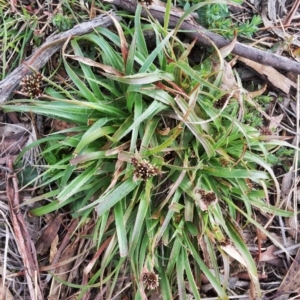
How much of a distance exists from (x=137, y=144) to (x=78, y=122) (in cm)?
26

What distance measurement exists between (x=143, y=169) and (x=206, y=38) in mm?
650

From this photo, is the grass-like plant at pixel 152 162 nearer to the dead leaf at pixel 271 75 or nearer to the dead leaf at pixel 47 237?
the dead leaf at pixel 47 237

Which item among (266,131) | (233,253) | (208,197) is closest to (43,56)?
(208,197)

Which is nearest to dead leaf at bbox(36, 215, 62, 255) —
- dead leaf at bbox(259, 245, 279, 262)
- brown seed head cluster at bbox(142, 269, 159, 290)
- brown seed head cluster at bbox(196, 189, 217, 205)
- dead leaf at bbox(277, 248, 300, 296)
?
brown seed head cluster at bbox(142, 269, 159, 290)

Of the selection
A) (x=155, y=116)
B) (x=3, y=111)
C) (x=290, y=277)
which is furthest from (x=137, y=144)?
(x=290, y=277)

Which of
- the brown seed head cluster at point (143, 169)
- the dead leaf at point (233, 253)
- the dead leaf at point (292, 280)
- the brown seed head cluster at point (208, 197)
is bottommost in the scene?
the dead leaf at point (292, 280)

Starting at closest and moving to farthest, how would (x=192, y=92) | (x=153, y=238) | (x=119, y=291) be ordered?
(x=192, y=92)
(x=153, y=238)
(x=119, y=291)

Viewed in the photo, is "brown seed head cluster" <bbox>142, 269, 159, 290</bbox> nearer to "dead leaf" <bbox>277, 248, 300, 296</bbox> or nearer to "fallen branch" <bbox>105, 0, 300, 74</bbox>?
"dead leaf" <bbox>277, 248, 300, 296</bbox>

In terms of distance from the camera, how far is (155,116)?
1.76 meters

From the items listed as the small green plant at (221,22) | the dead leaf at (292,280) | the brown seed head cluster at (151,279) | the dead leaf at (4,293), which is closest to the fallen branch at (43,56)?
the small green plant at (221,22)

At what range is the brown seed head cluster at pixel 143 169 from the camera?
1.62 metres

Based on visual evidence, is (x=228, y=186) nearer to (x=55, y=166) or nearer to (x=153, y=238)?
(x=153, y=238)

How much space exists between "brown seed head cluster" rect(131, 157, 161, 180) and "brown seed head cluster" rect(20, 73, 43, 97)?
1.61ft

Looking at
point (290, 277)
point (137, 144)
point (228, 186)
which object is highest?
point (137, 144)
